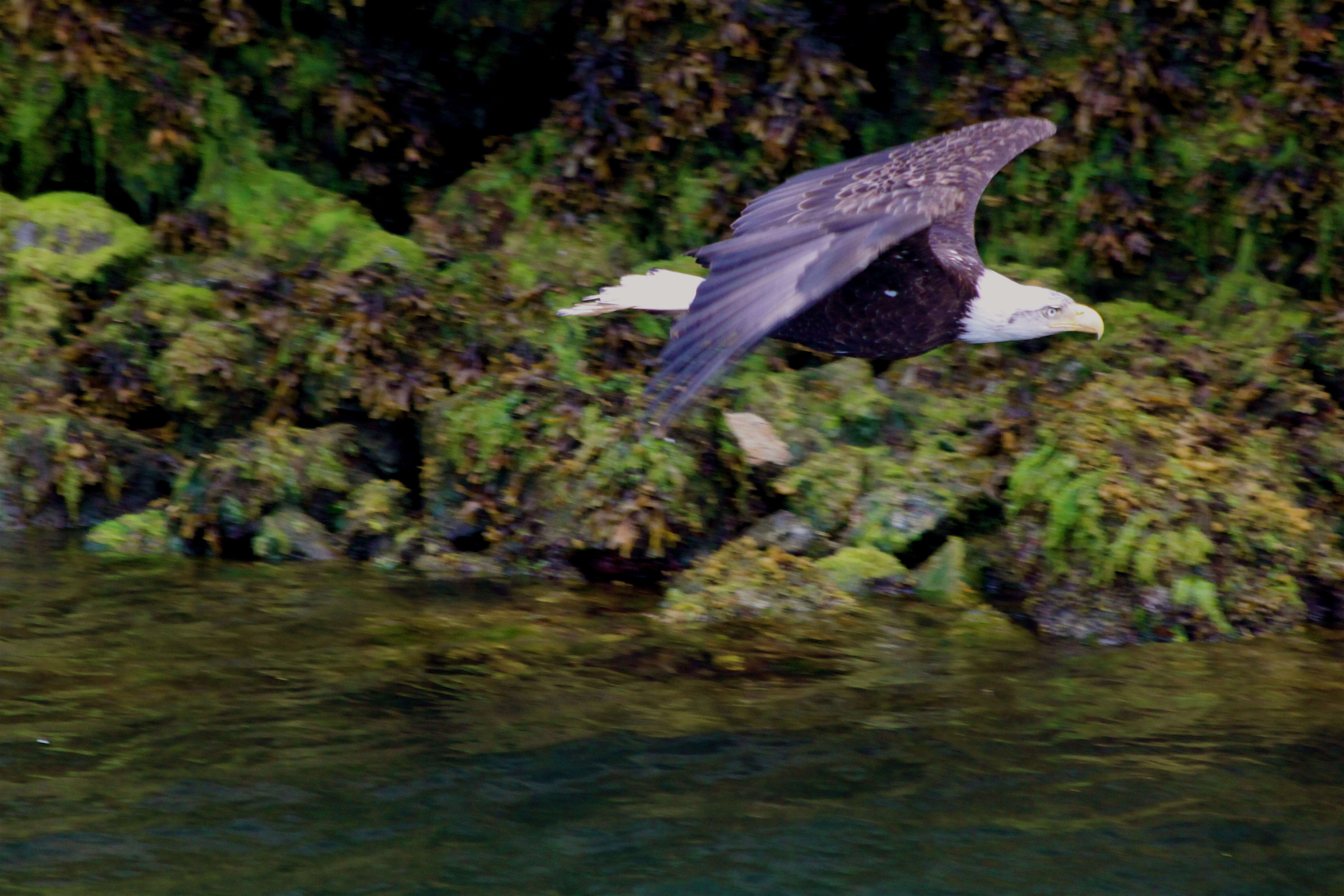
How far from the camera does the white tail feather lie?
4.95 metres

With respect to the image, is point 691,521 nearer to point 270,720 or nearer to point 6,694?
point 270,720

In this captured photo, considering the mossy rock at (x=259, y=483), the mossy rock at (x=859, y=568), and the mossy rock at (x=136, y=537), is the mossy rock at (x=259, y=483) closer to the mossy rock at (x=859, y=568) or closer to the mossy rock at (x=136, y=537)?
the mossy rock at (x=136, y=537)

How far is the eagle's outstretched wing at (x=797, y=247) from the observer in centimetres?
357

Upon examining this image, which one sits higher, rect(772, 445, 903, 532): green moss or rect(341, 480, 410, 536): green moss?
rect(772, 445, 903, 532): green moss

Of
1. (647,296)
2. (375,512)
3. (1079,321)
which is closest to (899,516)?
(1079,321)

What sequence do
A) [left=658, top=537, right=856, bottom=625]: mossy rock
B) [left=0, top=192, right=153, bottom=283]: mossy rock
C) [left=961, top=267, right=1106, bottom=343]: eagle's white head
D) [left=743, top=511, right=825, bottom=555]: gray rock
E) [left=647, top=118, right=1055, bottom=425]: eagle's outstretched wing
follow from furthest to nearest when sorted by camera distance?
[left=0, top=192, right=153, bottom=283]: mossy rock, [left=743, top=511, right=825, bottom=555]: gray rock, [left=658, top=537, right=856, bottom=625]: mossy rock, [left=961, top=267, right=1106, bottom=343]: eagle's white head, [left=647, top=118, right=1055, bottom=425]: eagle's outstretched wing

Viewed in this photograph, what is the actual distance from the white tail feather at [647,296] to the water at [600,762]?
52.2 inches

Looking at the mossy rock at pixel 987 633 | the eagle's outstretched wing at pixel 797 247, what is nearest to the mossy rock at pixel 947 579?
the mossy rock at pixel 987 633

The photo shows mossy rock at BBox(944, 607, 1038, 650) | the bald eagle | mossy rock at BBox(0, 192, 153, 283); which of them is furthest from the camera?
mossy rock at BBox(0, 192, 153, 283)

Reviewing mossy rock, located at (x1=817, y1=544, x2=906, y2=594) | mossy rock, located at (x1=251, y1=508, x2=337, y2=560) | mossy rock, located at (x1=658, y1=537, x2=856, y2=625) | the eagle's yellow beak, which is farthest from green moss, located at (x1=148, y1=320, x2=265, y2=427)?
the eagle's yellow beak

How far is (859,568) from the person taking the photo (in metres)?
6.22

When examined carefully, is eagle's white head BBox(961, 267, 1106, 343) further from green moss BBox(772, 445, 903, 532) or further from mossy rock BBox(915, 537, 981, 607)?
green moss BBox(772, 445, 903, 532)

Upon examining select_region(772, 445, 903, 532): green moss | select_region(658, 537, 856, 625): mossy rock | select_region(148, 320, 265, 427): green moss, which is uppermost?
select_region(148, 320, 265, 427): green moss

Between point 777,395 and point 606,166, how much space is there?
6.01 ft
